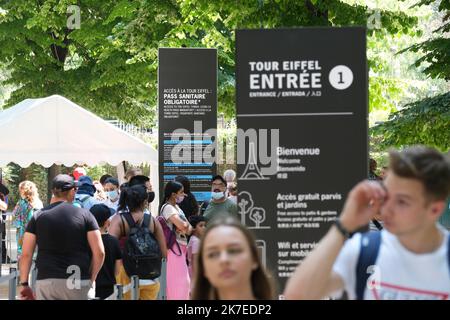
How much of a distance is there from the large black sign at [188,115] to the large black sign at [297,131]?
9.09m

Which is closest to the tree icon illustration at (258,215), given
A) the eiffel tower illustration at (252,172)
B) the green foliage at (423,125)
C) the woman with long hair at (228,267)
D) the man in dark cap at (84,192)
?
the eiffel tower illustration at (252,172)

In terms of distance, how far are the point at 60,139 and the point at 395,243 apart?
13008mm

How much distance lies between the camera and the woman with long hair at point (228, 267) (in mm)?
4457

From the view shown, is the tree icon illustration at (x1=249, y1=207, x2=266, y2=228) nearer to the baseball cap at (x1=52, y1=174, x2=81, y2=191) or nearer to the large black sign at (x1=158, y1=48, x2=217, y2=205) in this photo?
the baseball cap at (x1=52, y1=174, x2=81, y2=191)

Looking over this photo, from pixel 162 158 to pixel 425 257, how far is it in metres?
13.3

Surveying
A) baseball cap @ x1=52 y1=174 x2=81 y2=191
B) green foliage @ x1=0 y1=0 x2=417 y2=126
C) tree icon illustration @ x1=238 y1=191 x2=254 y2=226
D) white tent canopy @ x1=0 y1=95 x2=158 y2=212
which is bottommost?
tree icon illustration @ x1=238 y1=191 x2=254 y2=226

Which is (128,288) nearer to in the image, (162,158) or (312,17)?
(162,158)

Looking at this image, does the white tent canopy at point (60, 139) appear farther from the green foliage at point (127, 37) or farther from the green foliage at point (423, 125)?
the green foliage at point (423, 125)

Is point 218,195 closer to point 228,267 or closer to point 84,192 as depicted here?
point 84,192

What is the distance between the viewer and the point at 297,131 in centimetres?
813

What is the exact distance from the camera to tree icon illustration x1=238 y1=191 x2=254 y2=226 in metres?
8.16

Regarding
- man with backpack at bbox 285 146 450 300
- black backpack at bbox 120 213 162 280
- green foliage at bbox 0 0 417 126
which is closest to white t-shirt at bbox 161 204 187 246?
black backpack at bbox 120 213 162 280

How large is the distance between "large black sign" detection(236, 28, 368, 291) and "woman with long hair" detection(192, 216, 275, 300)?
3377mm

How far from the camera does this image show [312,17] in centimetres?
1803
